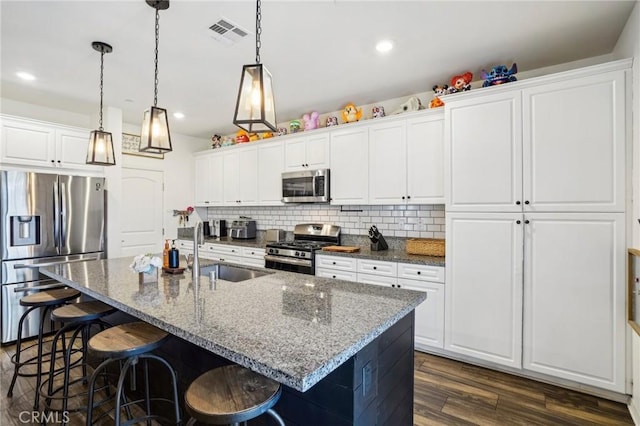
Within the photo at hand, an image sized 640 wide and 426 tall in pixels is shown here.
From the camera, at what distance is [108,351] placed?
1424 millimetres

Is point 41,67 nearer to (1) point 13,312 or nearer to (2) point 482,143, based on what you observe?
(1) point 13,312

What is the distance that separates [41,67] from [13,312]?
2.44m

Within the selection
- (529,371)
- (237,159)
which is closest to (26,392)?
(237,159)

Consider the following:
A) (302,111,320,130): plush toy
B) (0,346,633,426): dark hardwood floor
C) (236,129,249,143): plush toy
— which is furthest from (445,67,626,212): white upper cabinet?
(236,129,249,143): plush toy

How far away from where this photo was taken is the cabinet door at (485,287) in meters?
2.52

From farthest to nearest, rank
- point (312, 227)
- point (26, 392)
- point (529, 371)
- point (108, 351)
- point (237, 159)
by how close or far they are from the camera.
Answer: point (237, 159) < point (312, 227) < point (529, 371) < point (26, 392) < point (108, 351)

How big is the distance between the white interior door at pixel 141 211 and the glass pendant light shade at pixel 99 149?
81.7 inches

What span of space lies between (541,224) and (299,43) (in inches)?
91.3

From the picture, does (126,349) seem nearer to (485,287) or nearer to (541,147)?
(485,287)

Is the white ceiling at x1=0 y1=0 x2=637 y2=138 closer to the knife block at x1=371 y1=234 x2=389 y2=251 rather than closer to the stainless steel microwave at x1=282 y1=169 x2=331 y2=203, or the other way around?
the stainless steel microwave at x1=282 y1=169 x2=331 y2=203

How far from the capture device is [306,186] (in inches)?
158

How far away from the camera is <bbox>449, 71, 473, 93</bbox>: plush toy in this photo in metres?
2.89

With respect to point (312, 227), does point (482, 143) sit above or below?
above

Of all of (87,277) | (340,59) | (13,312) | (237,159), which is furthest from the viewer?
(237,159)
